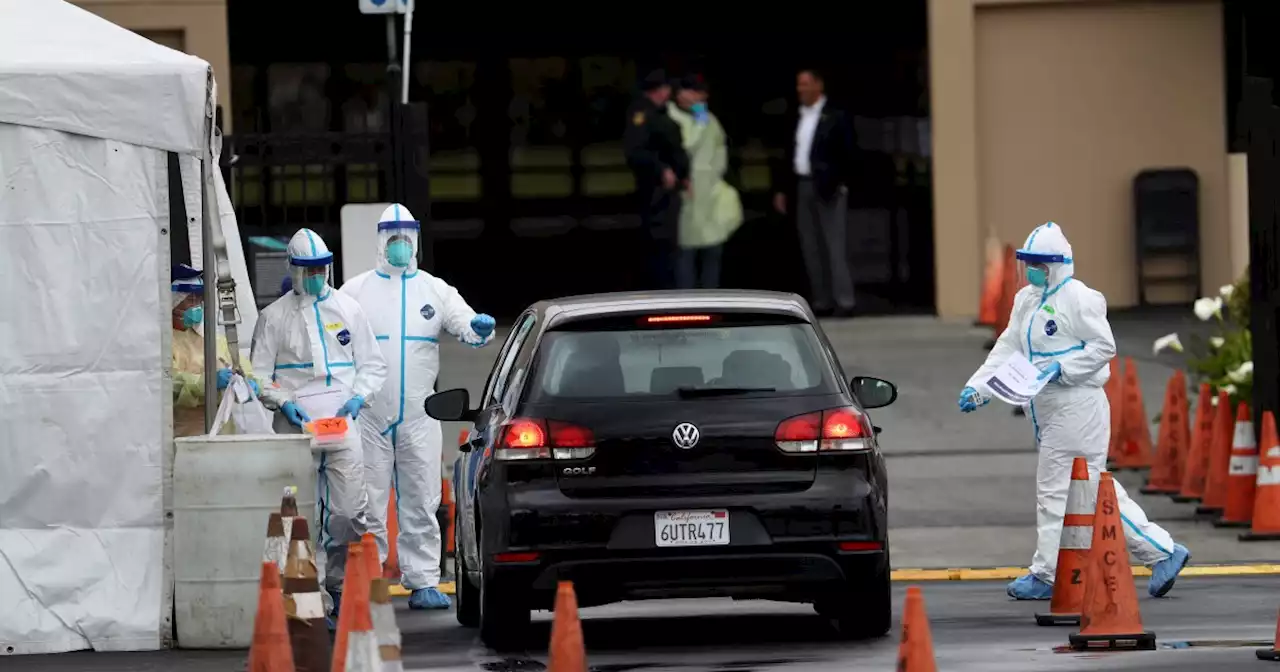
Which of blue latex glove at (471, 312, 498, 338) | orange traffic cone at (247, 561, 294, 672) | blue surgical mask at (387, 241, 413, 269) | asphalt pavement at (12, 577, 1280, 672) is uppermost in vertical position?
blue surgical mask at (387, 241, 413, 269)

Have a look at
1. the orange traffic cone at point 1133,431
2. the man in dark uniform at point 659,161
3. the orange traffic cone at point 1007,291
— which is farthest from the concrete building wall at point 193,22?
the orange traffic cone at point 1133,431

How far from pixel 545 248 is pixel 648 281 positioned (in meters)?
1.09

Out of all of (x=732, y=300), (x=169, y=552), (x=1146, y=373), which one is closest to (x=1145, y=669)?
(x=732, y=300)

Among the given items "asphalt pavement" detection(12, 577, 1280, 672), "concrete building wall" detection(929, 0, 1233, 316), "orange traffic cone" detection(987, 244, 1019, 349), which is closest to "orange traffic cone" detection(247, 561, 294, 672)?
"asphalt pavement" detection(12, 577, 1280, 672)

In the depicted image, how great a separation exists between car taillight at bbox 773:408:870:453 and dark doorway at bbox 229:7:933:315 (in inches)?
577

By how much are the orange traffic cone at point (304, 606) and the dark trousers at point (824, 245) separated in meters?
14.4

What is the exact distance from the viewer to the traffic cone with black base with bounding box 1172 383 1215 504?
16.1m

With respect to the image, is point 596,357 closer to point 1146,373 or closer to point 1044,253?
point 1044,253

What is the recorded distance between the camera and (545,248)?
25578 millimetres

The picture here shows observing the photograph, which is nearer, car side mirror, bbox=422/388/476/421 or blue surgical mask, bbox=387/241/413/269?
car side mirror, bbox=422/388/476/421

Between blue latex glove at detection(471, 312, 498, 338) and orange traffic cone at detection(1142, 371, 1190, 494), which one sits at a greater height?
blue latex glove at detection(471, 312, 498, 338)

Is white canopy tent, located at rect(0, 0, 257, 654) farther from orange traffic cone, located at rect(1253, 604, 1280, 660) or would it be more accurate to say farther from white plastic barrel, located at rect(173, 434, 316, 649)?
orange traffic cone, located at rect(1253, 604, 1280, 660)

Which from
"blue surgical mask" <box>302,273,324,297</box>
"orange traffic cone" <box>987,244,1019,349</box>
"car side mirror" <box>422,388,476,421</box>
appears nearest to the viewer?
"car side mirror" <box>422,388,476,421</box>

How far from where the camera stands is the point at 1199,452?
53.0ft
